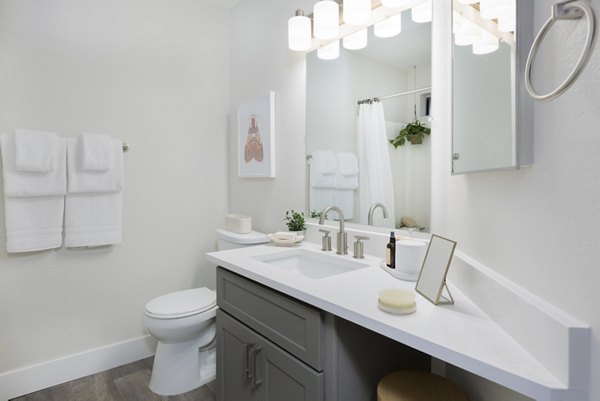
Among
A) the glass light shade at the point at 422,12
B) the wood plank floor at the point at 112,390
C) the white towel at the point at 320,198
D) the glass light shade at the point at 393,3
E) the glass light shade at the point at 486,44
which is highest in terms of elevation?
the glass light shade at the point at 393,3

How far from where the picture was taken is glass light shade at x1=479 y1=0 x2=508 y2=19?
2.65 feet

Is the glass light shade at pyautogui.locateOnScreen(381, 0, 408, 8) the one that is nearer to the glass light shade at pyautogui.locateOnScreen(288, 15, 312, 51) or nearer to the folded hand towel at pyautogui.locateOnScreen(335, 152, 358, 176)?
the glass light shade at pyautogui.locateOnScreen(288, 15, 312, 51)

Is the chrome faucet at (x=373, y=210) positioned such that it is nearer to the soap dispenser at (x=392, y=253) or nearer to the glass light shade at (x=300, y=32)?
the soap dispenser at (x=392, y=253)

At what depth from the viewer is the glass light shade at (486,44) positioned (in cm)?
86

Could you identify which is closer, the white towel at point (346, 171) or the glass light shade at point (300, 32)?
the white towel at point (346, 171)

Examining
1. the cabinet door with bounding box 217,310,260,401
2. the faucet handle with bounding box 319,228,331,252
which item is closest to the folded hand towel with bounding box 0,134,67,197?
the cabinet door with bounding box 217,310,260,401

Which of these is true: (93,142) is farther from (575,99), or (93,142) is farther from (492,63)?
(575,99)

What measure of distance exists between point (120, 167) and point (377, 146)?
1.62m

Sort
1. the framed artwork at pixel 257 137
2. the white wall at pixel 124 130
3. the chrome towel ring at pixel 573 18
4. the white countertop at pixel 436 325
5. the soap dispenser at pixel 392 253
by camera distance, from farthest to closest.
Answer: the framed artwork at pixel 257 137 → the white wall at pixel 124 130 → the soap dispenser at pixel 392 253 → the white countertop at pixel 436 325 → the chrome towel ring at pixel 573 18

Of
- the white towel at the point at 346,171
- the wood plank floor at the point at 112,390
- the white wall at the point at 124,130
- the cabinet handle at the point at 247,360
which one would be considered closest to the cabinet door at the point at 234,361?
the cabinet handle at the point at 247,360

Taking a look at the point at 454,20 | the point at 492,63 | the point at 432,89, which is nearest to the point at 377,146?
the point at 432,89

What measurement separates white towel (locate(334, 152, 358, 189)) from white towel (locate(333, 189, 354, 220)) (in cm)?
3

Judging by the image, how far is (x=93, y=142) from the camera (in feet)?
6.59

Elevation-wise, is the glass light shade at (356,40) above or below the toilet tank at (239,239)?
above
